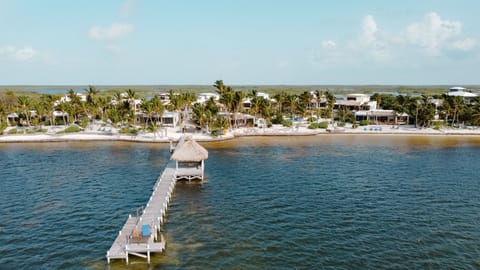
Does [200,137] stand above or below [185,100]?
below

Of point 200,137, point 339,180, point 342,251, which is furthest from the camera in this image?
point 200,137

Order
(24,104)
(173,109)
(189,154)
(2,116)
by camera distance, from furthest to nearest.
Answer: (173,109), (2,116), (24,104), (189,154)

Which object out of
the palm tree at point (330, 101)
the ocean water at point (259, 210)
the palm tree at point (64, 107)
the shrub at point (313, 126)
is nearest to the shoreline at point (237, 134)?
the shrub at point (313, 126)

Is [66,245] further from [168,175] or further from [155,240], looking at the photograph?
[168,175]

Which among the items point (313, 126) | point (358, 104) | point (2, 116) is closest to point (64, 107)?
point (2, 116)

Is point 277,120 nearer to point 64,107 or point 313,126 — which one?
point 313,126

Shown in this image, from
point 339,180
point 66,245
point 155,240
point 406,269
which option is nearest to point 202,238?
point 155,240

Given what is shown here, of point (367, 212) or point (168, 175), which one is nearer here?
point (367, 212)
